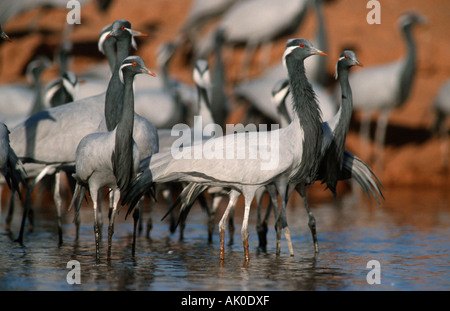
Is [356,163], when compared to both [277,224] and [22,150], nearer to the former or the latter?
[277,224]

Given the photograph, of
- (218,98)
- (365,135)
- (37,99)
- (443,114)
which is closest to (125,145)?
(37,99)

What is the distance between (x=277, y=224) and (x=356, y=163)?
47.3 inches

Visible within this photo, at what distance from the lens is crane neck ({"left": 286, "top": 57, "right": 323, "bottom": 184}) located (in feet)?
27.5

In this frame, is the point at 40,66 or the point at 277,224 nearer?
the point at 277,224

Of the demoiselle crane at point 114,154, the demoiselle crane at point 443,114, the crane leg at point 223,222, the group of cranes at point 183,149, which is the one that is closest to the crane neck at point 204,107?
the group of cranes at point 183,149

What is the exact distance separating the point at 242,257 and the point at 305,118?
5.50 ft

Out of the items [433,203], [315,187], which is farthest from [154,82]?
[433,203]

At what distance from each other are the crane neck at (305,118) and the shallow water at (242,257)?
3.31 feet

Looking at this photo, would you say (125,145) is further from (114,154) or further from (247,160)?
(247,160)

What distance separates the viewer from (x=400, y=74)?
53.7 ft

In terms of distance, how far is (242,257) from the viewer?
8.74m

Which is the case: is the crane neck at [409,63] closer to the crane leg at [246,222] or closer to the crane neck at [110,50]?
the crane neck at [110,50]

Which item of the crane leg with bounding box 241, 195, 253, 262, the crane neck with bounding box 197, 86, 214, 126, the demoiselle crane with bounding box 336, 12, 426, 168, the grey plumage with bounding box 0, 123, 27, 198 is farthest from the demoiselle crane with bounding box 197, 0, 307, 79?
the crane leg with bounding box 241, 195, 253, 262

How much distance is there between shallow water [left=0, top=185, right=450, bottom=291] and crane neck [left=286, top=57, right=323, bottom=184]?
101 centimetres
